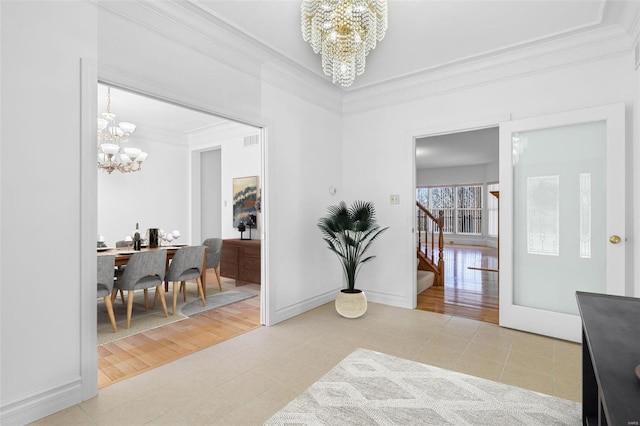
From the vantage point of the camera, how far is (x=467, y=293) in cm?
489

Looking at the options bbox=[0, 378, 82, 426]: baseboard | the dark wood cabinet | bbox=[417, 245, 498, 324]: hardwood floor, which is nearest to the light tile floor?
bbox=[0, 378, 82, 426]: baseboard

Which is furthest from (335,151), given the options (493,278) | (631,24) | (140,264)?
(493,278)

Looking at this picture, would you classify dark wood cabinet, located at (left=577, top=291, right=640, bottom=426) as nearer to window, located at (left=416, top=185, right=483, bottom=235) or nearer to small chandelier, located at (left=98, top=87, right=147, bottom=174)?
small chandelier, located at (left=98, top=87, right=147, bottom=174)

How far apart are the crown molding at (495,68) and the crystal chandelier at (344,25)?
1.71 m

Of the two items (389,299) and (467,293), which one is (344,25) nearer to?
(389,299)

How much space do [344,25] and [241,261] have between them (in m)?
4.17

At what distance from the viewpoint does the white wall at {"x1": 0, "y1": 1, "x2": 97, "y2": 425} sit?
1846mm

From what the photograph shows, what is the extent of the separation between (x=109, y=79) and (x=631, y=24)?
4059 millimetres

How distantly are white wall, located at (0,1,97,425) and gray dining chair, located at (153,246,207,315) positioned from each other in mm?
1914

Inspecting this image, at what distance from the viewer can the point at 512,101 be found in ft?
11.3

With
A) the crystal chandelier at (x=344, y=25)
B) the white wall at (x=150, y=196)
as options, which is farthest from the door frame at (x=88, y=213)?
the white wall at (x=150, y=196)

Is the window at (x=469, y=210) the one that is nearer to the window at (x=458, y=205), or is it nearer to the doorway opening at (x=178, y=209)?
the window at (x=458, y=205)

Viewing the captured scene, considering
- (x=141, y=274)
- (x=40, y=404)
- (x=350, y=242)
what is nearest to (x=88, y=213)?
(x=40, y=404)

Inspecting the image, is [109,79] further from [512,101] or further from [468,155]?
[468,155]
